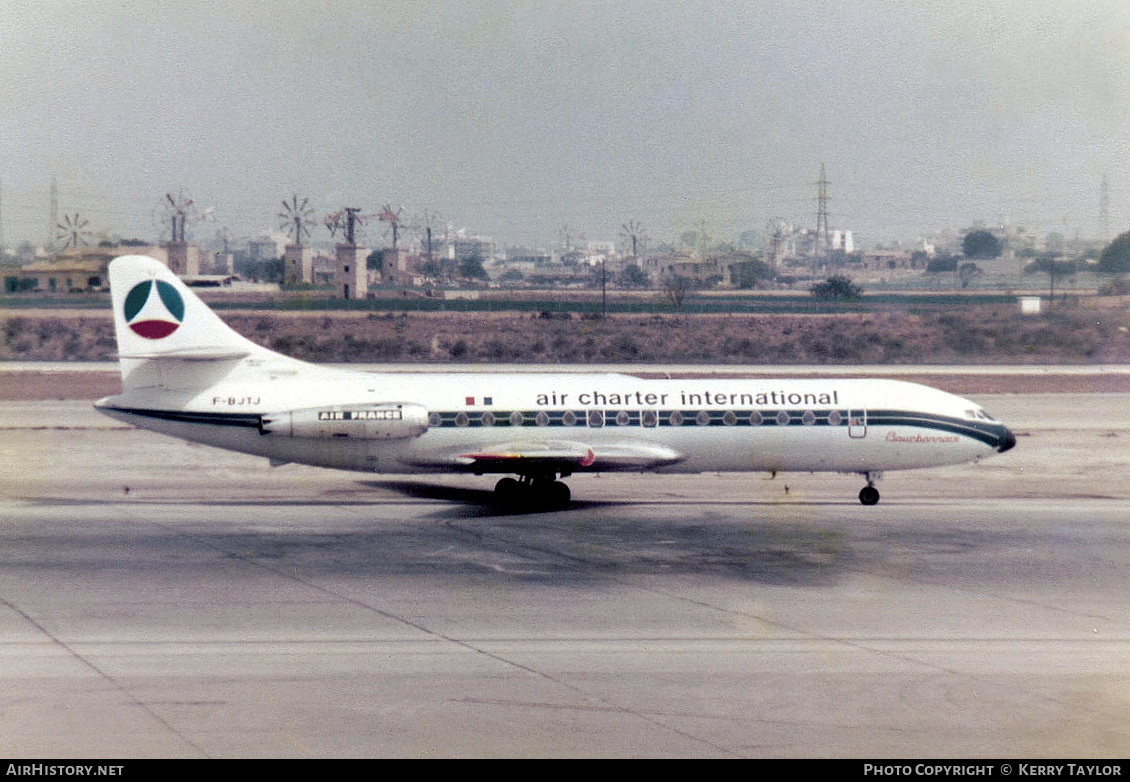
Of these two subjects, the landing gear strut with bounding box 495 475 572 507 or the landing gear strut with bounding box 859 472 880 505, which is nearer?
the landing gear strut with bounding box 495 475 572 507

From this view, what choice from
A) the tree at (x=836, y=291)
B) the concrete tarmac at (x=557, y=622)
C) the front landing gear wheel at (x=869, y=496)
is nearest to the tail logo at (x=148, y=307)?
the concrete tarmac at (x=557, y=622)

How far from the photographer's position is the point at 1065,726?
15.0 metres

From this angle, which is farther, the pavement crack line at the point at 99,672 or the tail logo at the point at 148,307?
the tail logo at the point at 148,307

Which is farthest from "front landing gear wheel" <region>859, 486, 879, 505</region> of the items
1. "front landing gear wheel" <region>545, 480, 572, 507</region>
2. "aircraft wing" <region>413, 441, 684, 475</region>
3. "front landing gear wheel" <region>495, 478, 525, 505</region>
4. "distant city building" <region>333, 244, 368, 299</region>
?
"distant city building" <region>333, 244, 368, 299</region>

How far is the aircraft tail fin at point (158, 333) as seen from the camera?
3078 centimetres

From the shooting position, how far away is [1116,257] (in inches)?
4006

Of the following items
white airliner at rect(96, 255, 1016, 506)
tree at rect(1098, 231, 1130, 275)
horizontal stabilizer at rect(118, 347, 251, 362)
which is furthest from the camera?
tree at rect(1098, 231, 1130, 275)

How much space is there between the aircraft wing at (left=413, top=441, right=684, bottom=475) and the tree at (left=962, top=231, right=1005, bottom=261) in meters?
130

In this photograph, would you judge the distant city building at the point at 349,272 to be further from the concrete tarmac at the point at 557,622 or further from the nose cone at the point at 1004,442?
the nose cone at the point at 1004,442

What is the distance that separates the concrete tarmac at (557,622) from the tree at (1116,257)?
231ft

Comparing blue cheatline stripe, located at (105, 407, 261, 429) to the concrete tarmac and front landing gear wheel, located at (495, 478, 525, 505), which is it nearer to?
the concrete tarmac

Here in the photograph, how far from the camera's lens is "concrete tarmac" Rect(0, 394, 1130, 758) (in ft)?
48.3

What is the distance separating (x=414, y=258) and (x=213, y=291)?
6948 cm

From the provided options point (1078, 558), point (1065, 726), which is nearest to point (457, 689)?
point (1065, 726)
